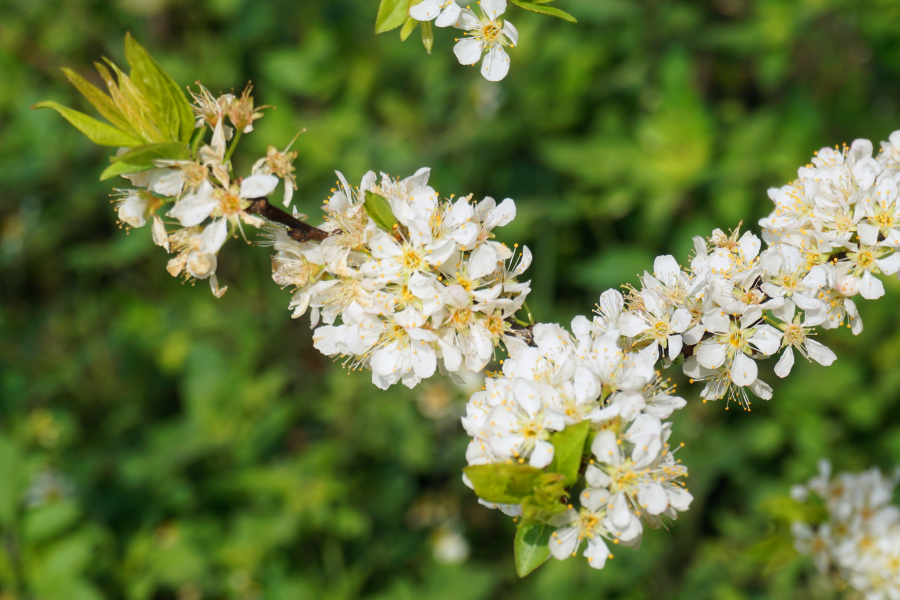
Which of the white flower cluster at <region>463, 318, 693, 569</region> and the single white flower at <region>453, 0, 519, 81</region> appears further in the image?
the single white flower at <region>453, 0, 519, 81</region>

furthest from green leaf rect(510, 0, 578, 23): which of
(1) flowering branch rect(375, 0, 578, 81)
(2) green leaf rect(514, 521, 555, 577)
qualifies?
(2) green leaf rect(514, 521, 555, 577)

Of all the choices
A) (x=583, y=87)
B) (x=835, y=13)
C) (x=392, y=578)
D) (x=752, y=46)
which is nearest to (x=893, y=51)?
(x=835, y=13)

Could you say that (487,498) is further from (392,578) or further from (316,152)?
(316,152)

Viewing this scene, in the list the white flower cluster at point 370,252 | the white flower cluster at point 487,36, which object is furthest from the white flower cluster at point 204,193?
the white flower cluster at point 487,36

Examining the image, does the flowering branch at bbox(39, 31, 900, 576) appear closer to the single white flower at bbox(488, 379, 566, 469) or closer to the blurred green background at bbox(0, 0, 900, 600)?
the single white flower at bbox(488, 379, 566, 469)

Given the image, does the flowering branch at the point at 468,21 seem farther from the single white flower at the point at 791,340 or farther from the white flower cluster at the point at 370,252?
the single white flower at the point at 791,340

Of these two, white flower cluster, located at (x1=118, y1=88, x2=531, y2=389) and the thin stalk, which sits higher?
the thin stalk

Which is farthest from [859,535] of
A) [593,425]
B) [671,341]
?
[593,425]
